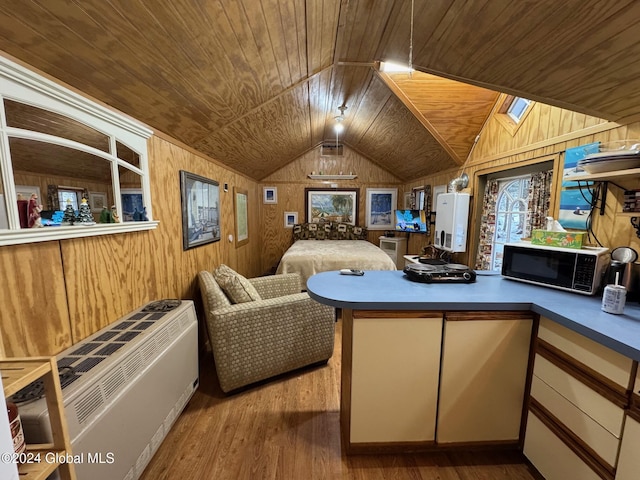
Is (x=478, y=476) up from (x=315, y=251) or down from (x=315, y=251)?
down

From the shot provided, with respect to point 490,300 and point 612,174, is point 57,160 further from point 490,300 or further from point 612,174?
point 612,174

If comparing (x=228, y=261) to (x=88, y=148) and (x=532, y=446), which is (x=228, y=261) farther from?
(x=532, y=446)

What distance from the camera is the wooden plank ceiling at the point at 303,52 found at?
1059 millimetres

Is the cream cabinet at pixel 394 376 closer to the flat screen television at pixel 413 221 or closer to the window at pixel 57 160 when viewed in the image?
the window at pixel 57 160

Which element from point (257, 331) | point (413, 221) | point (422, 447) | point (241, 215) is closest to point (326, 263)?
point (241, 215)

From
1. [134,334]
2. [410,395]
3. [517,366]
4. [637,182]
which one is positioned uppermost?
[637,182]

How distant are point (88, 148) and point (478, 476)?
277 cm

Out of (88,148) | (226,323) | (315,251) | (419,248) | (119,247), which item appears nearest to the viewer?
(88,148)

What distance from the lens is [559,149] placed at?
1.97 meters

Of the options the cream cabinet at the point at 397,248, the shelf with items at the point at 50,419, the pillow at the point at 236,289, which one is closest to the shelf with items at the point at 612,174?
the pillow at the point at 236,289

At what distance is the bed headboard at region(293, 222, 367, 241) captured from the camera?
18.2 ft

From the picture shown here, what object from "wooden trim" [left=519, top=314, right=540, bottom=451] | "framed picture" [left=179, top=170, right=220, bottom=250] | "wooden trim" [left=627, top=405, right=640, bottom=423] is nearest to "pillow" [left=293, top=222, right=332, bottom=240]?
"framed picture" [left=179, top=170, right=220, bottom=250]

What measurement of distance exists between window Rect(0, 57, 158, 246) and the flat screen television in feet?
12.4

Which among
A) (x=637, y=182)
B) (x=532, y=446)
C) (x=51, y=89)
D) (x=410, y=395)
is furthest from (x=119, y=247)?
(x=637, y=182)
